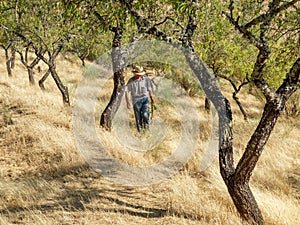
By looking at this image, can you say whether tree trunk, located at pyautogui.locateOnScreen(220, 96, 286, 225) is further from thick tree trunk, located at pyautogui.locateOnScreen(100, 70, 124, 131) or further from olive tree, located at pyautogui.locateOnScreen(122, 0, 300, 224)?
thick tree trunk, located at pyautogui.locateOnScreen(100, 70, 124, 131)

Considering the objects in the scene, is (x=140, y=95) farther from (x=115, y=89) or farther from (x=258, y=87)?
(x=258, y=87)

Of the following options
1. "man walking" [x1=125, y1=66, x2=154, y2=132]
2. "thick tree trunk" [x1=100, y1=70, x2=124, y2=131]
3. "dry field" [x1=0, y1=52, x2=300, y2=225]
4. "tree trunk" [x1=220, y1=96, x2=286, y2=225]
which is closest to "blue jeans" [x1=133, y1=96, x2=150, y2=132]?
"man walking" [x1=125, y1=66, x2=154, y2=132]

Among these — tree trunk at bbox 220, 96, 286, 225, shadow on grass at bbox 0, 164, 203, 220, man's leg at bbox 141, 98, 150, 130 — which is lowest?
shadow on grass at bbox 0, 164, 203, 220

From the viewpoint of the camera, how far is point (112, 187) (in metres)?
5.90

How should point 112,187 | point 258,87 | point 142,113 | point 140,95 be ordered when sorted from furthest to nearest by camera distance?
1. point 142,113
2. point 140,95
3. point 112,187
4. point 258,87

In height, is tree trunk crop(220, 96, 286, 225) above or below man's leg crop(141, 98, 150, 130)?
above

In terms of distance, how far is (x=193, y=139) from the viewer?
9188 mm

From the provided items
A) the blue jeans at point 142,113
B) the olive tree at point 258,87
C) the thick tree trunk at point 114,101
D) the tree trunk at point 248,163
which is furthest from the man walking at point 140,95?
the tree trunk at point 248,163

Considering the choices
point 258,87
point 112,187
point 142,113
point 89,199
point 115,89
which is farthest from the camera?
point 115,89

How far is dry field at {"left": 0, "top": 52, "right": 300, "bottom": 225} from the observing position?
485 cm

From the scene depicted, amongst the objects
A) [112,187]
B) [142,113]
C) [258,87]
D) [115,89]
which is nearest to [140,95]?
[142,113]

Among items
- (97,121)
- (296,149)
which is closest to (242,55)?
(296,149)

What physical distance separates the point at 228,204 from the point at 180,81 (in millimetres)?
16308

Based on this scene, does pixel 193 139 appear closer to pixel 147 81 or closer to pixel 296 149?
pixel 147 81
